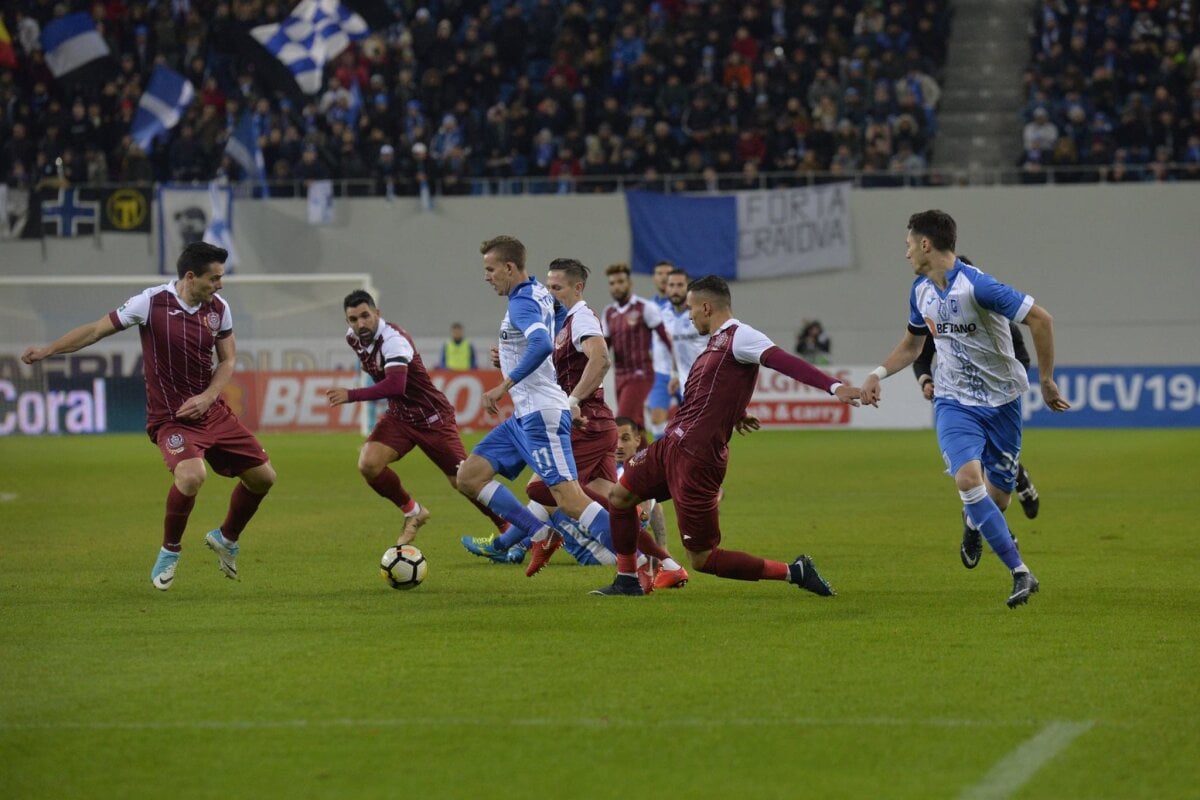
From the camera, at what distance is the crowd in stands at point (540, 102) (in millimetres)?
32406

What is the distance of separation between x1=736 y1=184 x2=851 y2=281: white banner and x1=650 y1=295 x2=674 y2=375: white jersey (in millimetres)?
15184

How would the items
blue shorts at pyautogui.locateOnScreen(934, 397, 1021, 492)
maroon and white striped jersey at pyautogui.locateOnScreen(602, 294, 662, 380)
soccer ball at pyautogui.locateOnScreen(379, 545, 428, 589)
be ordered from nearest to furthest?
blue shorts at pyautogui.locateOnScreen(934, 397, 1021, 492)
soccer ball at pyautogui.locateOnScreen(379, 545, 428, 589)
maroon and white striped jersey at pyautogui.locateOnScreen(602, 294, 662, 380)

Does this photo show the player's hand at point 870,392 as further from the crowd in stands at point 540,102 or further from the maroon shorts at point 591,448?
the crowd in stands at point 540,102

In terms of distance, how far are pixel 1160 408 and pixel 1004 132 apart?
7.17 m

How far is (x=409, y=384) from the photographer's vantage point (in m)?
12.0

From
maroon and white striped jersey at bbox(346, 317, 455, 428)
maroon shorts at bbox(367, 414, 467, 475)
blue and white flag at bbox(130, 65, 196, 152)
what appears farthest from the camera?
blue and white flag at bbox(130, 65, 196, 152)

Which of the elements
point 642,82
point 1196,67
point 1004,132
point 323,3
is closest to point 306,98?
point 323,3

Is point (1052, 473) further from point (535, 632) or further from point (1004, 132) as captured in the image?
point (1004, 132)

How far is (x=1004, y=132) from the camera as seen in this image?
111ft

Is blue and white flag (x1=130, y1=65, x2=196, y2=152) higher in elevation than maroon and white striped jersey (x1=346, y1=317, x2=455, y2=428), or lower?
higher

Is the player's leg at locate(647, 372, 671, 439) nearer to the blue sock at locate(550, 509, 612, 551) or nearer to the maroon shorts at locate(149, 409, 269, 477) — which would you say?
the blue sock at locate(550, 509, 612, 551)

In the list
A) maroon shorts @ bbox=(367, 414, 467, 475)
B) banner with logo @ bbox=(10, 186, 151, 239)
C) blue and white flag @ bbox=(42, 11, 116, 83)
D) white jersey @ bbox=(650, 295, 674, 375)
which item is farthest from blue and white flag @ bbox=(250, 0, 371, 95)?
maroon shorts @ bbox=(367, 414, 467, 475)

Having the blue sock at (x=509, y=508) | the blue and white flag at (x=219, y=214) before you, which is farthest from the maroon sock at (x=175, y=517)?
the blue and white flag at (x=219, y=214)

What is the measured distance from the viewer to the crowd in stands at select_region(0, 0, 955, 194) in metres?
32.4
